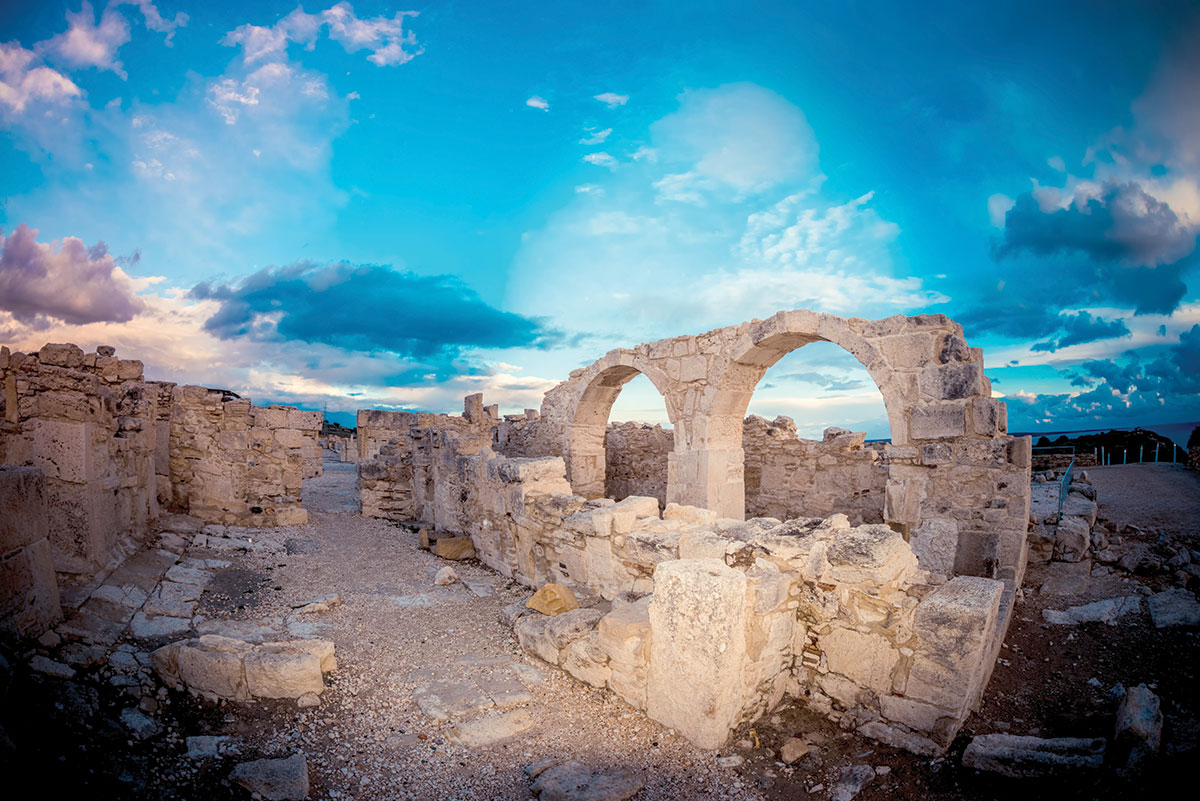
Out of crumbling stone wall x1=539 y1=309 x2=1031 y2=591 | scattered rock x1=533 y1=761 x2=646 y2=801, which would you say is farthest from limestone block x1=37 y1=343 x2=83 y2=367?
crumbling stone wall x1=539 y1=309 x2=1031 y2=591

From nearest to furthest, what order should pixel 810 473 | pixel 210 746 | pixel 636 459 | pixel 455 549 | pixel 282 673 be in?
pixel 210 746, pixel 282 673, pixel 455 549, pixel 810 473, pixel 636 459

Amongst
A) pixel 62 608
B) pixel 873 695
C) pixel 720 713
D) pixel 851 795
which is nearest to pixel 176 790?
pixel 62 608

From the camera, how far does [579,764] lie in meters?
2.91

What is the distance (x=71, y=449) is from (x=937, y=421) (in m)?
7.69

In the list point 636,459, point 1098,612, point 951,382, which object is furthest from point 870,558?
point 636,459

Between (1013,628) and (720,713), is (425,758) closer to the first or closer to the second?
(720,713)

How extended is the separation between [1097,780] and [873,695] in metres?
1.05

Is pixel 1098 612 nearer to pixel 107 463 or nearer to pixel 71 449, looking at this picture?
pixel 71 449

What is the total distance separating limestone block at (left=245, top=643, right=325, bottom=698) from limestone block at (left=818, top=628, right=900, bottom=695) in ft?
10.1

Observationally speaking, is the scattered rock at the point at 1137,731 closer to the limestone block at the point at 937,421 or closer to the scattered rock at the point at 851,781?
the scattered rock at the point at 851,781

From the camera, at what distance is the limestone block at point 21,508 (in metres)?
3.02

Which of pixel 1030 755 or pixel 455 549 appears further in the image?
pixel 455 549

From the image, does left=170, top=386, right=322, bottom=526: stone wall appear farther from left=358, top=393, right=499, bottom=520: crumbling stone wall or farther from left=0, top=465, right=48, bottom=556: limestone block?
left=0, top=465, right=48, bottom=556: limestone block

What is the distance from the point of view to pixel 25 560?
3.14 m
